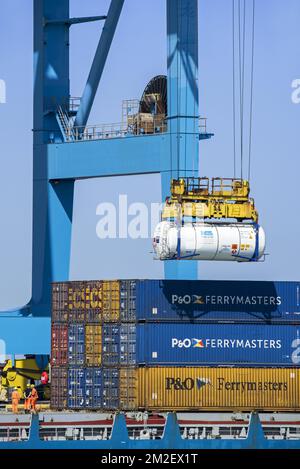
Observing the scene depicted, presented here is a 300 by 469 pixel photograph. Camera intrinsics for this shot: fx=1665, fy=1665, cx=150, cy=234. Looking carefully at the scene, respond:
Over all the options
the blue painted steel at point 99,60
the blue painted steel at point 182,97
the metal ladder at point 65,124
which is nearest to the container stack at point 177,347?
the blue painted steel at point 182,97

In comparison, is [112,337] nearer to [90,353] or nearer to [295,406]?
[90,353]

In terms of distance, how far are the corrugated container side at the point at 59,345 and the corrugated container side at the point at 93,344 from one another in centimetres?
80

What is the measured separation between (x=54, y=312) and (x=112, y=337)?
2.53 m

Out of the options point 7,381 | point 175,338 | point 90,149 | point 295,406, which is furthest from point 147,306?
point 90,149

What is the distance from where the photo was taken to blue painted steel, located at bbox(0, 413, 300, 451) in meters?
54.4

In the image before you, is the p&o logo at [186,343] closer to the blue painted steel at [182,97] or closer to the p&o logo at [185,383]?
the p&o logo at [185,383]

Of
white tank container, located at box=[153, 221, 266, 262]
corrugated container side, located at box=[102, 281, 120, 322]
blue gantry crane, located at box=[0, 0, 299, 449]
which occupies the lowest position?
corrugated container side, located at box=[102, 281, 120, 322]

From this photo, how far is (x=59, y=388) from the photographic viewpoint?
56.6 m

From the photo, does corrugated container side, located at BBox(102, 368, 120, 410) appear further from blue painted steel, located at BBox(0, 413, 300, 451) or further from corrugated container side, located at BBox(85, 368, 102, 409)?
blue painted steel, located at BBox(0, 413, 300, 451)

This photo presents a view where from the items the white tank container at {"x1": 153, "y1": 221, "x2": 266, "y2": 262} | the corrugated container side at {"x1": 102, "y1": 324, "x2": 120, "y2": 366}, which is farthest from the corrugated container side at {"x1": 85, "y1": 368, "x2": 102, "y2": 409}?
the white tank container at {"x1": 153, "y1": 221, "x2": 266, "y2": 262}

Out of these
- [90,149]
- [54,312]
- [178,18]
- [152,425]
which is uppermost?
[178,18]

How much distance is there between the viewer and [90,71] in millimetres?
71812

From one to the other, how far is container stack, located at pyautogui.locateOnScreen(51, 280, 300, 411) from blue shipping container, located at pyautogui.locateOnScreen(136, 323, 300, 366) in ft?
0.11

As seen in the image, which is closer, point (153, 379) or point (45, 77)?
point (153, 379)
